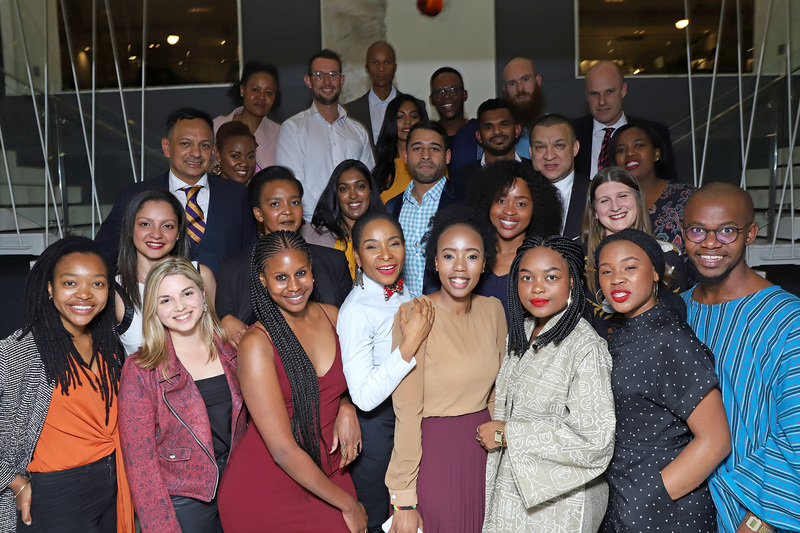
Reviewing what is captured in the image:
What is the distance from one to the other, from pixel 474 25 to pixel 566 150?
14.8 ft

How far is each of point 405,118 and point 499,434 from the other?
3.04m

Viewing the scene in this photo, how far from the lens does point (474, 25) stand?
8.07 meters

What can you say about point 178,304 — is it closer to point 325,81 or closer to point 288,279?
point 288,279

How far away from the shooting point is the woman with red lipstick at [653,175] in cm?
378

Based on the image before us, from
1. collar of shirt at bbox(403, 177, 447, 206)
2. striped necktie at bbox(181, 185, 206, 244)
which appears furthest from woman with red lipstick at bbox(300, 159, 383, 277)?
striped necktie at bbox(181, 185, 206, 244)

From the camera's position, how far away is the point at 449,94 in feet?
18.2

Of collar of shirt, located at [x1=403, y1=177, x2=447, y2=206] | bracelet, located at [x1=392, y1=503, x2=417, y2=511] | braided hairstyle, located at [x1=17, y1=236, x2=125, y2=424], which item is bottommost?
bracelet, located at [x1=392, y1=503, x2=417, y2=511]

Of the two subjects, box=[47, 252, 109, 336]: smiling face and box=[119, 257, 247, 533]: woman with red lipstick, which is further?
box=[47, 252, 109, 336]: smiling face

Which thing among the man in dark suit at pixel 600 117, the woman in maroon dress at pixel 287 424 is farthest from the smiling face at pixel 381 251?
the man in dark suit at pixel 600 117

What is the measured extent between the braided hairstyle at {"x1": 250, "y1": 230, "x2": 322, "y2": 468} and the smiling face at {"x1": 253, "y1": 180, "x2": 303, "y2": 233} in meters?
0.97

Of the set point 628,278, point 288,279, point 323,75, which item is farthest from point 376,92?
point 628,278

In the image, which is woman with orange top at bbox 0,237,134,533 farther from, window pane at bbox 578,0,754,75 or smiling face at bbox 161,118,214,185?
window pane at bbox 578,0,754,75

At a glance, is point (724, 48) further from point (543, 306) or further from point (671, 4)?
point (543, 306)

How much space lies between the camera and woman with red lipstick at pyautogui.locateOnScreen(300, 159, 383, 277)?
406 cm
